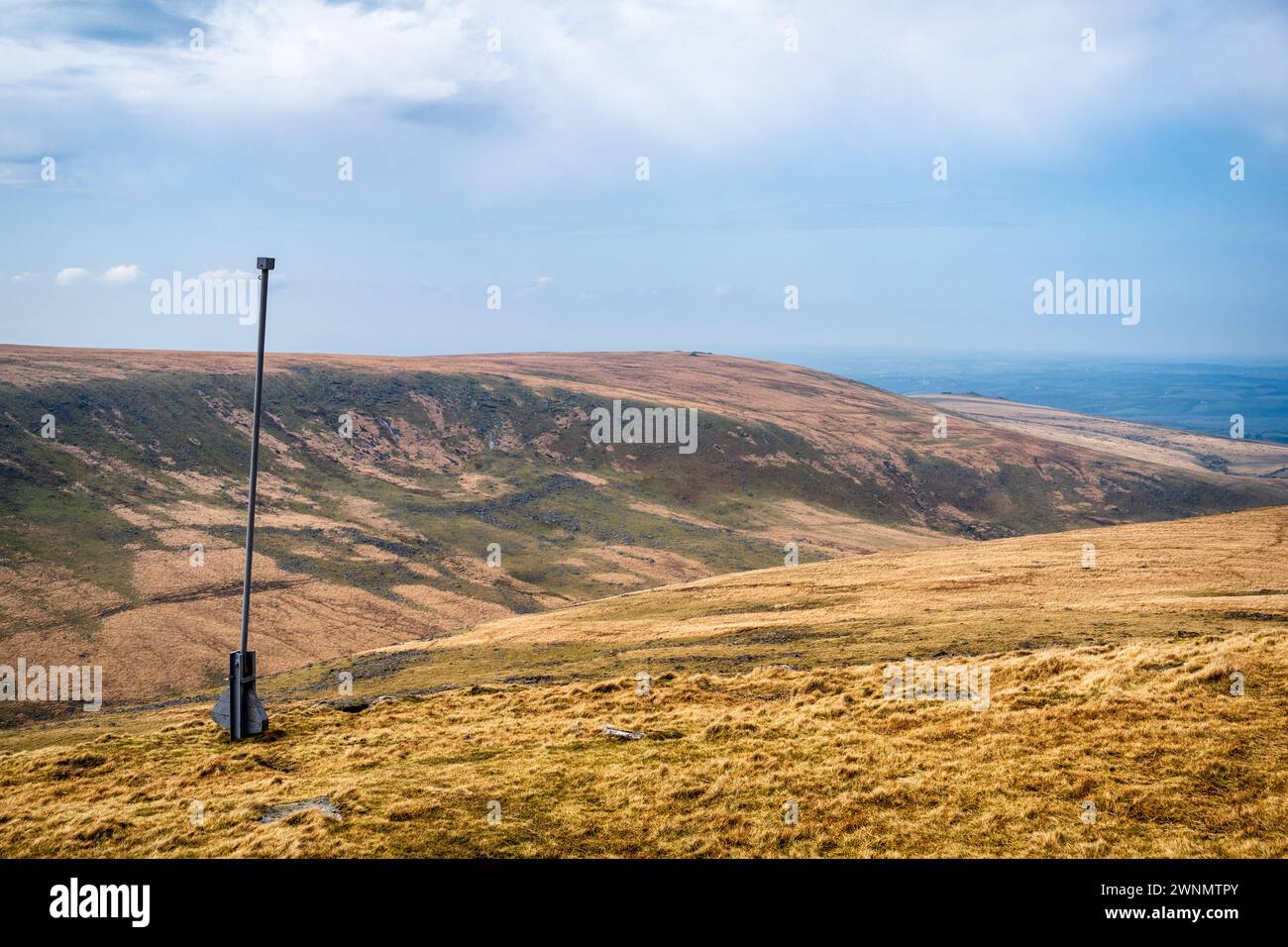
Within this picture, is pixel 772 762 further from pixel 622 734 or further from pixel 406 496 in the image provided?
pixel 406 496

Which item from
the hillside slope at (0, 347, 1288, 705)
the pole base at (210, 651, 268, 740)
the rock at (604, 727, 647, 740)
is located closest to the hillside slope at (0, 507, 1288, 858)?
the rock at (604, 727, 647, 740)

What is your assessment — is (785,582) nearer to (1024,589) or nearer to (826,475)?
(1024,589)

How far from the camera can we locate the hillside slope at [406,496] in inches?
2712

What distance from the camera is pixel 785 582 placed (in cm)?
6100

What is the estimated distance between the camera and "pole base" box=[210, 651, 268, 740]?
78.1ft

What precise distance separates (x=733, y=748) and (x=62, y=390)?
11791 centimetres

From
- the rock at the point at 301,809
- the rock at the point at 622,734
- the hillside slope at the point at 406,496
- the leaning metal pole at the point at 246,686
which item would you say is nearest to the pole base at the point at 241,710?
the leaning metal pole at the point at 246,686

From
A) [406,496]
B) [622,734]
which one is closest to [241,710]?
[622,734]

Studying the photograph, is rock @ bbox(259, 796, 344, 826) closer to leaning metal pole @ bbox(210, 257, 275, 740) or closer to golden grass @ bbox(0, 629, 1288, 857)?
golden grass @ bbox(0, 629, 1288, 857)

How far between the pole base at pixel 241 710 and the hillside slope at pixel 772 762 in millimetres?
701

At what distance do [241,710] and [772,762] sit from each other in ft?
48.5

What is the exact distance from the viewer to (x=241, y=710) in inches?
960

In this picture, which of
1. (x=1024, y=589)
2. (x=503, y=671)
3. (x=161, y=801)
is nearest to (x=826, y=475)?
(x=1024, y=589)

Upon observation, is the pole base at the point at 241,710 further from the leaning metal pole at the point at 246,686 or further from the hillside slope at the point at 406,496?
the hillside slope at the point at 406,496
